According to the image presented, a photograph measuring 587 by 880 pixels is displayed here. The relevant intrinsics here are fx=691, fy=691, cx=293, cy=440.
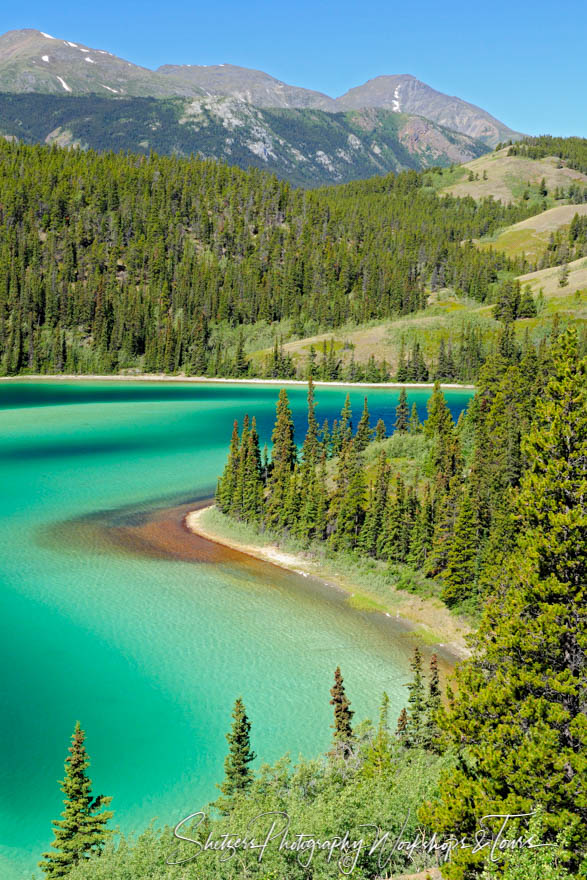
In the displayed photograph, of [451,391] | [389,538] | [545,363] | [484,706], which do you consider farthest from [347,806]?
[451,391]

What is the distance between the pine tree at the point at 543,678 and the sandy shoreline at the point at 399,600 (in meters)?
22.5

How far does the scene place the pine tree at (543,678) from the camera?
776 inches

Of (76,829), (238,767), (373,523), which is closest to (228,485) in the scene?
(373,523)

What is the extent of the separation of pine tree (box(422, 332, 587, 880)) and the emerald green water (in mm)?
15493

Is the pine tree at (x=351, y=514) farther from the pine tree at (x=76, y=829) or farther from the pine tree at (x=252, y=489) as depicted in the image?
the pine tree at (x=76, y=829)

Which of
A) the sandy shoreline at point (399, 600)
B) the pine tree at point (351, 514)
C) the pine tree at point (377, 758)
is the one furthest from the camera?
the pine tree at point (351, 514)

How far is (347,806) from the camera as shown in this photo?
21969 mm

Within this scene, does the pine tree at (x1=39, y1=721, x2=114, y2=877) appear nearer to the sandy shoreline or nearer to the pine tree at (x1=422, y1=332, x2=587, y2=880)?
the pine tree at (x1=422, y1=332, x2=587, y2=880)

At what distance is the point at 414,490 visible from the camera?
70250mm

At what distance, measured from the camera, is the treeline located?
56094mm

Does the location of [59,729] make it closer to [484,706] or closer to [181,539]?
[484,706]

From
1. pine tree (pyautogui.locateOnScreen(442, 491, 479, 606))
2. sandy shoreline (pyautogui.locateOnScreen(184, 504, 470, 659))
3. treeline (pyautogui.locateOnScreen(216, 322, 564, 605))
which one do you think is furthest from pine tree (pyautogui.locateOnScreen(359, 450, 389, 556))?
pine tree (pyautogui.locateOnScreen(442, 491, 479, 606))

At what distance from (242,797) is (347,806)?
255 inches

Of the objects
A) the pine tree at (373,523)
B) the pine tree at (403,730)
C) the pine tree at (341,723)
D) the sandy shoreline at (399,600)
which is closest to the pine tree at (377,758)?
the pine tree at (341,723)
